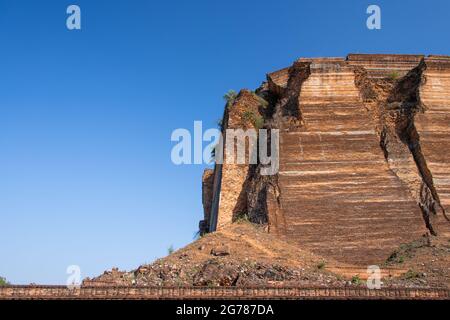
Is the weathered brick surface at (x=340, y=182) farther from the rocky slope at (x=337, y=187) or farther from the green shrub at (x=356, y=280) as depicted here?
the green shrub at (x=356, y=280)

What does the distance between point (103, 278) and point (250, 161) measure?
13650 mm

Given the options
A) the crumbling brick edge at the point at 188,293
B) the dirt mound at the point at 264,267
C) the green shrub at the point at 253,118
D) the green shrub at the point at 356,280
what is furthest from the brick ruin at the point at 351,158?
the crumbling brick edge at the point at 188,293

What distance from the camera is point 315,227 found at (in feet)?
100

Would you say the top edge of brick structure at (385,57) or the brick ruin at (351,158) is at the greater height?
the top edge of brick structure at (385,57)

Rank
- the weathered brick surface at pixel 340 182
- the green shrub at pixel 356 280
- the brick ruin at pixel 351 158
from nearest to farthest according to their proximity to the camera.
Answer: the green shrub at pixel 356 280 < the weathered brick surface at pixel 340 182 < the brick ruin at pixel 351 158

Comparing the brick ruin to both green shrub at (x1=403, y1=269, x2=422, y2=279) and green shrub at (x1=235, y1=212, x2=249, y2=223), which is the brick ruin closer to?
green shrub at (x1=235, y1=212, x2=249, y2=223)

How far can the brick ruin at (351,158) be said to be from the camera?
100 ft

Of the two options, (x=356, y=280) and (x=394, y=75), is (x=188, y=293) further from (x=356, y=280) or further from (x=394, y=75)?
(x=394, y=75)

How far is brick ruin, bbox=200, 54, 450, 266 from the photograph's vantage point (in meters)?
30.6

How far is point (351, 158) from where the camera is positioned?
1309 inches

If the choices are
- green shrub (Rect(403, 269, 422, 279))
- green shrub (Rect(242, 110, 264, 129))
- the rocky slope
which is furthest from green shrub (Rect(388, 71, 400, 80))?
green shrub (Rect(403, 269, 422, 279))

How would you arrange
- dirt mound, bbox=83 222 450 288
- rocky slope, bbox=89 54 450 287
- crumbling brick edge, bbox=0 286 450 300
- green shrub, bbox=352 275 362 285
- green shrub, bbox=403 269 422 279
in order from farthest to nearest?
rocky slope, bbox=89 54 450 287 < green shrub, bbox=403 269 422 279 < green shrub, bbox=352 275 362 285 < dirt mound, bbox=83 222 450 288 < crumbling brick edge, bbox=0 286 450 300
